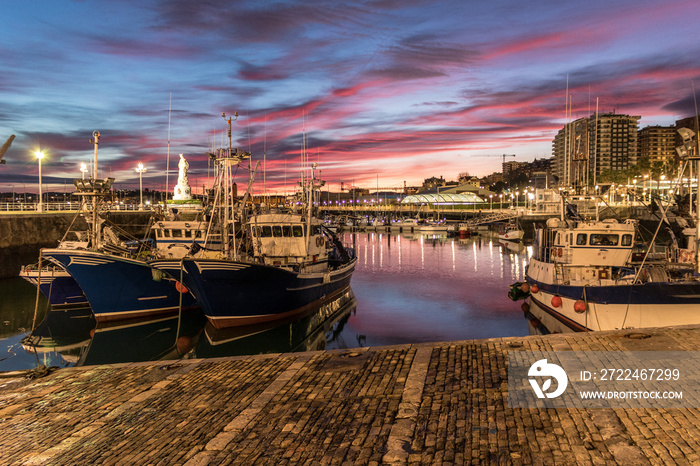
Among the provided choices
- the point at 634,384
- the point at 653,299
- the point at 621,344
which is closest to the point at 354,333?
the point at 653,299

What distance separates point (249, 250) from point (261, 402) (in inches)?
851

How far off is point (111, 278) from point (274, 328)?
8477mm

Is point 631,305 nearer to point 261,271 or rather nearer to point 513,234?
point 261,271

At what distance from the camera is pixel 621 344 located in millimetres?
11109

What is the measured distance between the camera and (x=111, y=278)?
23.6 m

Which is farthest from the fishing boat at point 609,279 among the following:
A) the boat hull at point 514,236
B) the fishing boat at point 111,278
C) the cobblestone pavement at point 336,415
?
the boat hull at point 514,236

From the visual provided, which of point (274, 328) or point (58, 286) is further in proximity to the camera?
point (58, 286)

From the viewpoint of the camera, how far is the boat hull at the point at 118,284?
23062 mm

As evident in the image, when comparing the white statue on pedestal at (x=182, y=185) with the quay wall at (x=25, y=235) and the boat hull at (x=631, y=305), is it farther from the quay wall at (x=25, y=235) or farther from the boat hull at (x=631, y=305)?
the boat hull at (x=631, y=305)

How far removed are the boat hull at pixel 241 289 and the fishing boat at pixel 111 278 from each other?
137 cm

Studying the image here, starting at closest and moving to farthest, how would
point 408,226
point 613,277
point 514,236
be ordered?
point 613,277 < point 514,236 < point 408,226

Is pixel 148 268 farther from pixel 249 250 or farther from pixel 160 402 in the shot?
pixel 160 402

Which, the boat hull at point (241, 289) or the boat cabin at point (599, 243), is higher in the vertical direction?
the boat cabin at point (599, 243)

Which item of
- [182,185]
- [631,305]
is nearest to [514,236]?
[182,185]
